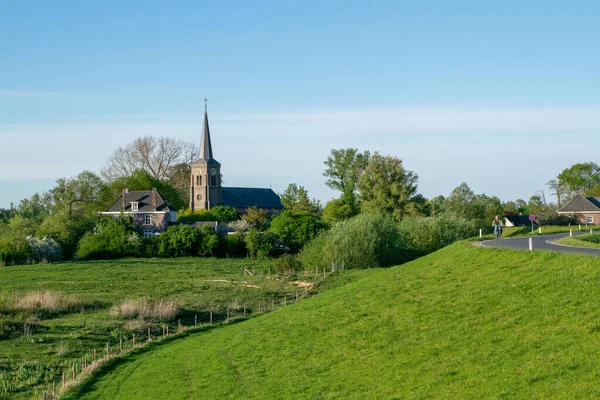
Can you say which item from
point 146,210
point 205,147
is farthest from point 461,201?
point 205,147

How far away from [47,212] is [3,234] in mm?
37063

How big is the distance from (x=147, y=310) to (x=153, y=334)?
466 centimetres

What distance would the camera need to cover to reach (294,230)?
94062mm

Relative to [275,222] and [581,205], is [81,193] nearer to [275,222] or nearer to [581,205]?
[275,222]

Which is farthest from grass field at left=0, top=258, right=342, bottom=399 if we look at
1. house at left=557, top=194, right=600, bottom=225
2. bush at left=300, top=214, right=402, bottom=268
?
house at left=557, top=194, right=600, bottom=225

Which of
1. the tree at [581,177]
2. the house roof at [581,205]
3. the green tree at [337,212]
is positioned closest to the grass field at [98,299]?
the green tree at [337,212]

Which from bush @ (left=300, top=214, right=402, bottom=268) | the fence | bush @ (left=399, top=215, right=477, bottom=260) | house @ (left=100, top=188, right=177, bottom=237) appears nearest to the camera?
the fence

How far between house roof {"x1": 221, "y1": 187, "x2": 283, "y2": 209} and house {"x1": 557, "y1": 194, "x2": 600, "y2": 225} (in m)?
61.6

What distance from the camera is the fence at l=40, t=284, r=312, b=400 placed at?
30.3m

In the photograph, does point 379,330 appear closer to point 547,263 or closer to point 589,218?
point 547,263

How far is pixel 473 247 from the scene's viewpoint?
131ft

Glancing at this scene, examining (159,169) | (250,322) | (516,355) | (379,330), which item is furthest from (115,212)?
(516,355)

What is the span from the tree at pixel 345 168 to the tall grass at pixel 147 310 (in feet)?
266

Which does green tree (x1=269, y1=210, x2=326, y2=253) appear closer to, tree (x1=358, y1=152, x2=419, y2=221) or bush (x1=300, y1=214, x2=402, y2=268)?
tree (x1=358, y1=152, x2=419, y2=221)
